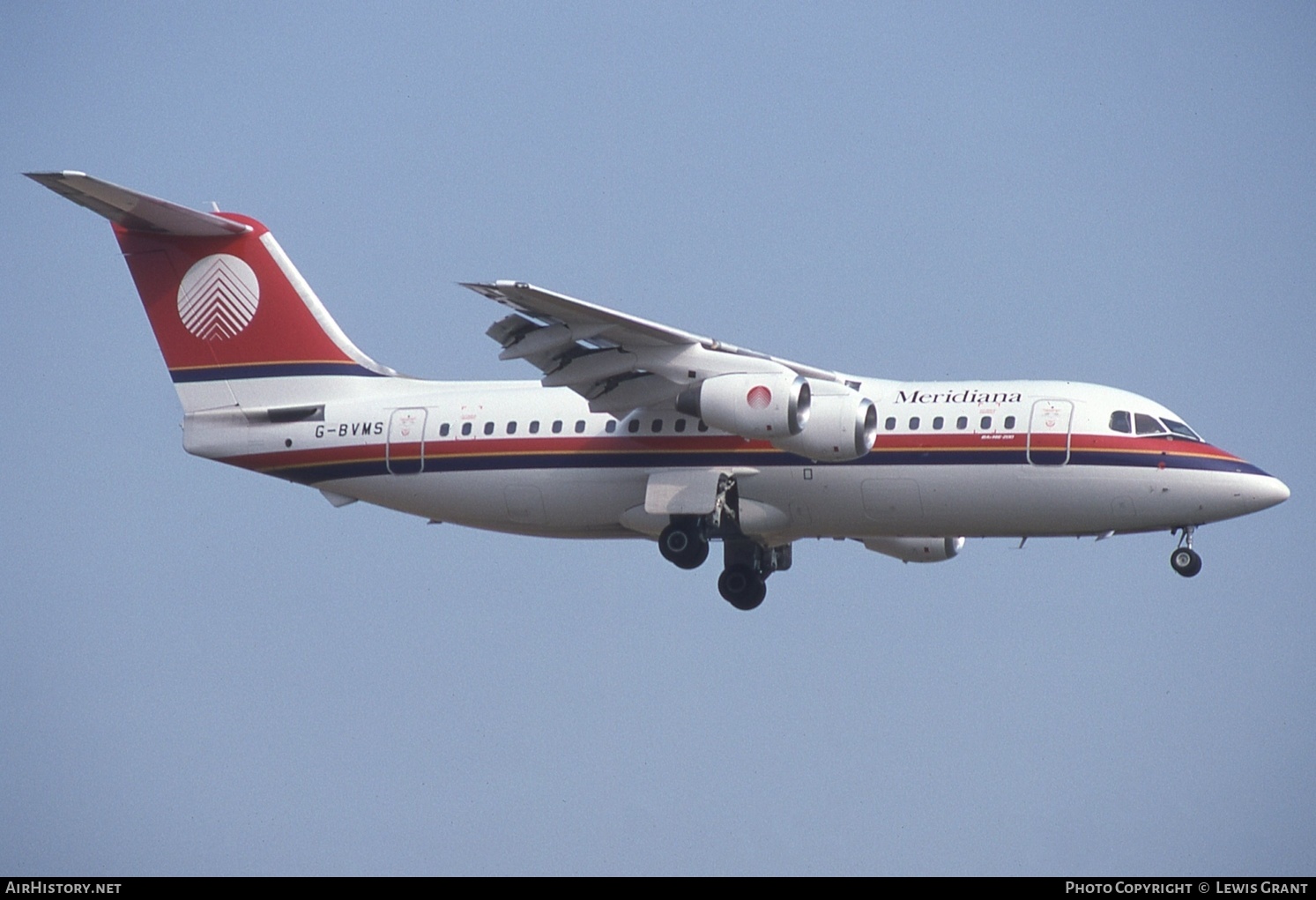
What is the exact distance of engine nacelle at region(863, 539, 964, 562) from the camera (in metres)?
26.5

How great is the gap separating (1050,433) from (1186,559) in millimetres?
2093

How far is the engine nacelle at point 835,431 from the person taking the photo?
22.8 metres

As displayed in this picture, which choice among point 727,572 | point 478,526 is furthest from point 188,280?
point 727,572

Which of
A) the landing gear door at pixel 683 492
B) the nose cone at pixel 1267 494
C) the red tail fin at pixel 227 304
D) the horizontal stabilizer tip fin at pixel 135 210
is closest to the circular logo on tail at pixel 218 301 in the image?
the red tail fin at pixel 227 304

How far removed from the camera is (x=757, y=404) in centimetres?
2270

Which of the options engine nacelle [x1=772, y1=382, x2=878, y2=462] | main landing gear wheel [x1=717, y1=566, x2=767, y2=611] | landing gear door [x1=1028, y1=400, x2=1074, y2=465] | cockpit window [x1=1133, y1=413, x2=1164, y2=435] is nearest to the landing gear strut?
main landing gear wheel [x1=717, y1=566, x2=767, y2=611]

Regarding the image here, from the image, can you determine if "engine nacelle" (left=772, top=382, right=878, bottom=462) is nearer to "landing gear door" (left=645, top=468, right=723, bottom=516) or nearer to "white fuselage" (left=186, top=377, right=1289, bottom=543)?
"white fuselage" (left=186, top=377, right=1289, bottom=543)

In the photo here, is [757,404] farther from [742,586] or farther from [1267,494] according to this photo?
[1267,494]

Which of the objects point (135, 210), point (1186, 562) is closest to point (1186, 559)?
point (1186, 562)

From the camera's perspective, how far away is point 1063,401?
77.4 feet

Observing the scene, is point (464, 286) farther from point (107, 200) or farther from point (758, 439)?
point (107, 200)

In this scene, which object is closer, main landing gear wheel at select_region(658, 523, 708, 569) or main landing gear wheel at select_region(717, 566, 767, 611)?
main landing gear wheel at select_region(658, 523, 708, 569)

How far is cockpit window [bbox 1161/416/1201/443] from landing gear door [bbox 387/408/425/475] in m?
8.73

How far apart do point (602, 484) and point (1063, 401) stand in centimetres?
540
